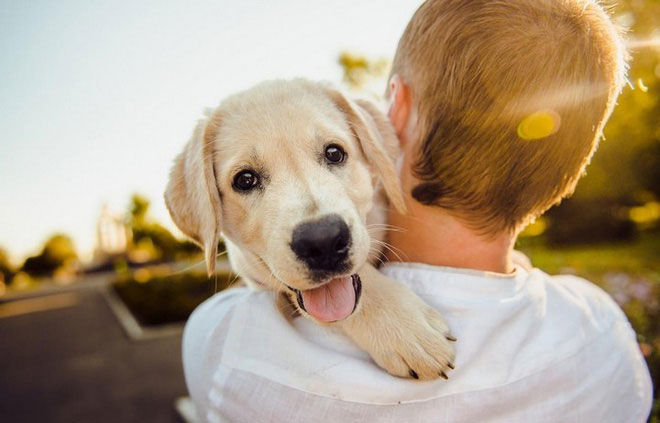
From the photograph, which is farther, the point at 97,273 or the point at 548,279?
the point at 97,273

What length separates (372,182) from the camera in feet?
9.25

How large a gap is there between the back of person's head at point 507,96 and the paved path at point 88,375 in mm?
8133

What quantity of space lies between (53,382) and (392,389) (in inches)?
458

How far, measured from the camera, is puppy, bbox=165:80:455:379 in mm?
2018

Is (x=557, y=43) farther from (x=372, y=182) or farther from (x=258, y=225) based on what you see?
(x=258, y=225)

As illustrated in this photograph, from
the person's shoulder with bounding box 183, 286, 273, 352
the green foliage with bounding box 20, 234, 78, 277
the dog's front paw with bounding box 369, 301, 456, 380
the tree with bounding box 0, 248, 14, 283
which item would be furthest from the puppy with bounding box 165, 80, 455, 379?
the green foliage with bounding box 20, 234, 78, 277

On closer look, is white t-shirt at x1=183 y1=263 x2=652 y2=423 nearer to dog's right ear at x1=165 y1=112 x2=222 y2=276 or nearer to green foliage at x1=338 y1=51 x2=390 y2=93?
dog's right ear at x1=165 y1=112 x2=222 y2=276

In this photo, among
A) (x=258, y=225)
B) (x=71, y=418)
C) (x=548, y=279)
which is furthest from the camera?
(x=71, y=418)

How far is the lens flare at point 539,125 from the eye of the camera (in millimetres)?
2021

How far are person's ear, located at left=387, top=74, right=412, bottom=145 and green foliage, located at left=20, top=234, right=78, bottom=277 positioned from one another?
198 feet

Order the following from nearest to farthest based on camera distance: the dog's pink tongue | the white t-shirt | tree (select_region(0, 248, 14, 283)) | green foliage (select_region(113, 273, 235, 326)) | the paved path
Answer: the white t-shirt < the dog's pink tongue < the paved path < green foliage (select_region(113, 273, 235, 326)) < tree (select_region(0, 248, 14, 283))

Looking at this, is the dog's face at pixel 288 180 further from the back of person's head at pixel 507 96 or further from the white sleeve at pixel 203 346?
the back of person's head at pixel 507 96

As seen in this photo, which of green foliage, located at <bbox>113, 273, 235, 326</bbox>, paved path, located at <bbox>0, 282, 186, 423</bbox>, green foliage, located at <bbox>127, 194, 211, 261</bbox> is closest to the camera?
paved path, located at <bbox>0, 282, 186, 423</bbox>

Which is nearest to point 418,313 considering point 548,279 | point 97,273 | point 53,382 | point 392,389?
point 392,389
